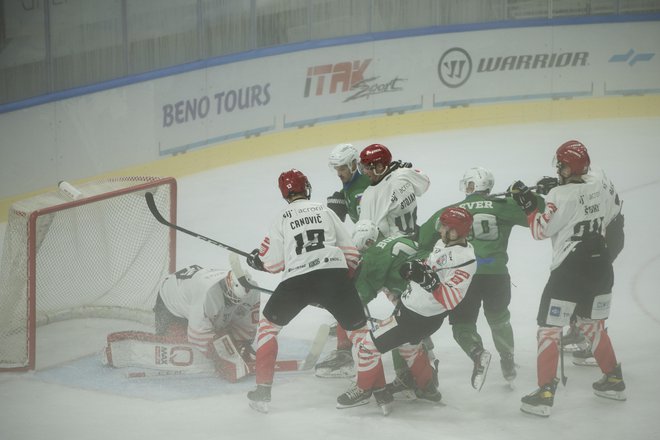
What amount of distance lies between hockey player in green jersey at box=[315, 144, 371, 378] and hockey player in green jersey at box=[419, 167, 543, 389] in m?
0.59

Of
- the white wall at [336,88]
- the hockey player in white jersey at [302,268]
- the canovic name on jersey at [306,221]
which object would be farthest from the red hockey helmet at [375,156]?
the white wall at [336,88]

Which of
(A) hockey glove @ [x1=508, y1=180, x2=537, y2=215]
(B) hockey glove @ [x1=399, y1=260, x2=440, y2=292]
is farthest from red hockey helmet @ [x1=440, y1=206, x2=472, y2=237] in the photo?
(A) hockey glove @ [x1=508, y1=180, x2=537, y2=215]

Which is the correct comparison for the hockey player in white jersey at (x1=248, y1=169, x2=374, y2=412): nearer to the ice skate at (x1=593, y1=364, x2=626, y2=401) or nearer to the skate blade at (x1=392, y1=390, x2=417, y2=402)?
the skate blade at (x1=392, y1=390, x2=417, y2=402)

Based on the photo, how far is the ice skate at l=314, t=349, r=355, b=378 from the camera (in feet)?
17.3

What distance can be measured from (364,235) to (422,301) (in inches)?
20.3

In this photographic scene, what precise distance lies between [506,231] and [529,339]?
2.89 feet

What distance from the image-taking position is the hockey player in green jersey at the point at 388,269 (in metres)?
4.93

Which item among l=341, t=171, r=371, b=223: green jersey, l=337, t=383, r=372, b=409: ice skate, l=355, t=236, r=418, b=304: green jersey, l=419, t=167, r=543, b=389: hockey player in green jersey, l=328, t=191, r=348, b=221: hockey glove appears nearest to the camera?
l=337, t=383, r=372, b=409: ice skate

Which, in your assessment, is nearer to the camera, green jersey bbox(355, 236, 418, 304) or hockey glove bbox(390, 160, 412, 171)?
green jersey bbox(355, 236, 418, 304)

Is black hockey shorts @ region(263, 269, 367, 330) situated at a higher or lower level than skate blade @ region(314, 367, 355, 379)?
higher

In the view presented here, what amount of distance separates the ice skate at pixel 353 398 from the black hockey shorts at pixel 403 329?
294 mm

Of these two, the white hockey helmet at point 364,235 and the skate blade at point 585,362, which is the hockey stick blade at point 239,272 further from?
the skate blade at point 585,362

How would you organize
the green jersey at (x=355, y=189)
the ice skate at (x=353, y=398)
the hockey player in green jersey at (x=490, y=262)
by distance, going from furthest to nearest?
the green jersey at (x=355, y=189), the hockey player in green jersey at (x=490, y=262), the ice skate at (x=353, y=398)

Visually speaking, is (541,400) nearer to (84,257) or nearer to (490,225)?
(490,225)
